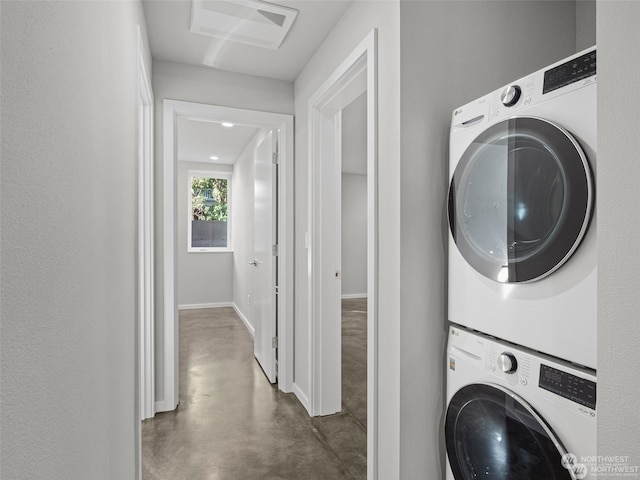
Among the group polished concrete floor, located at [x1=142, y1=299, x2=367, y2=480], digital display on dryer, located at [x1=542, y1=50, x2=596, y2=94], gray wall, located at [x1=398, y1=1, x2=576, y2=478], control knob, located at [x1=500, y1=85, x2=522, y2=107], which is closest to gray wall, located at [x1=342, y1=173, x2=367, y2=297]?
polished concrete floor, located at [x1=142, y1=299, x2=367, y2=480]

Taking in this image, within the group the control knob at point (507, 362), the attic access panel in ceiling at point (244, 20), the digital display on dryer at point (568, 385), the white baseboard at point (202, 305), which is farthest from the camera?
the white baseboard at point (202, 305)

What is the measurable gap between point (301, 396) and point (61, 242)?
2408 mm

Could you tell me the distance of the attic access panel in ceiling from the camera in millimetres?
1975

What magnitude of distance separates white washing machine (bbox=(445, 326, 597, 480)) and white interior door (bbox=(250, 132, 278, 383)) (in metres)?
1.85

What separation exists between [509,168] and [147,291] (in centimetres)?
231

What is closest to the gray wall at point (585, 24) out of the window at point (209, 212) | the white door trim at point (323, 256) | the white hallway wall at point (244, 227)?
the white door trim at point (323, 256)

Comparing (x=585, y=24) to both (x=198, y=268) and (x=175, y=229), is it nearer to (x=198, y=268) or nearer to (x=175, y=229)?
(x=175, y=229)

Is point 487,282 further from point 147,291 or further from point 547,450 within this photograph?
point 147,291

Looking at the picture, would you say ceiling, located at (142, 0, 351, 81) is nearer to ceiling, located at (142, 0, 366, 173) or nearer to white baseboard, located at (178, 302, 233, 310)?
ceiling, located at (142, 0, 366, 173)

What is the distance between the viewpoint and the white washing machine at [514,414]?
106cm

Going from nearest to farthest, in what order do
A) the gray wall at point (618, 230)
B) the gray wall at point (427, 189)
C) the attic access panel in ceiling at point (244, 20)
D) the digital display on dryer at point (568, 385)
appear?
1. the gray wall at point (618, 230)
2. the digital display on dryer at point (568, 385)
3. the gray wall at point (427, 189)
4. the attic access panel in ceiling at point (244, 20)

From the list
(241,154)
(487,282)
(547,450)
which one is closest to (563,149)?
(487,282)

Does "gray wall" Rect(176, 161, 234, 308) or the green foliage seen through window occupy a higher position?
the green foliage seen through window

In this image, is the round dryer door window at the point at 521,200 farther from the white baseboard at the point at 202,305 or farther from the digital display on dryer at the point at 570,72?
the white baseboard at the point at 202,305
